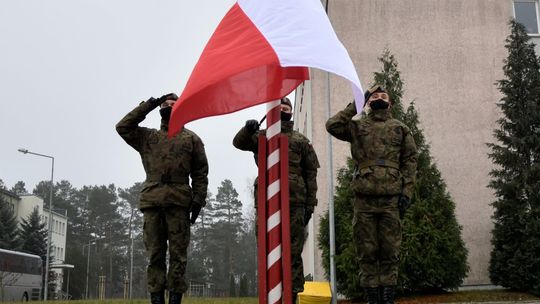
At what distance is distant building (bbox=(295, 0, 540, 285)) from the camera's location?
15.7 m

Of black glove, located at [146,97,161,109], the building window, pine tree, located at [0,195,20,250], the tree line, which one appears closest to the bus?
the tree line

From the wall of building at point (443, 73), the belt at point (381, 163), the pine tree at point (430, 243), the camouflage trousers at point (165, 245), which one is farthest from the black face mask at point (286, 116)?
the wall of building at point (443, 73)

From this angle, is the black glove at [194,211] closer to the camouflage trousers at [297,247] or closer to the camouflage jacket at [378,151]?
the camouflage trousers at [297,247]

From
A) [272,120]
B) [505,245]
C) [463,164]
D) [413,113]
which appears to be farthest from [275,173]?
[463,164]

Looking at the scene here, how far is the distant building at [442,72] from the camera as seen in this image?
51.6 ft

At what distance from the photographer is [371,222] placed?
5660 mm

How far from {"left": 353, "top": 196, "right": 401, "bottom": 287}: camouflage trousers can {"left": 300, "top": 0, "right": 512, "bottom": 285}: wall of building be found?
32.3ft

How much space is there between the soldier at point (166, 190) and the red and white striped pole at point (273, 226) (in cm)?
201

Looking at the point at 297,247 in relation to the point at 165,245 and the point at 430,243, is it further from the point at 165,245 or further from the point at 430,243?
the point at 430,243

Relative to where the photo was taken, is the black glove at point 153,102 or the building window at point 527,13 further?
the building window at point 527,13

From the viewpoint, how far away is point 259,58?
393 centimetres

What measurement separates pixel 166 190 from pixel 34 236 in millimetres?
62572

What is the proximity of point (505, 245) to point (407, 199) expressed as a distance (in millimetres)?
7781

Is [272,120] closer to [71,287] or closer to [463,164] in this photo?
[463,164]
